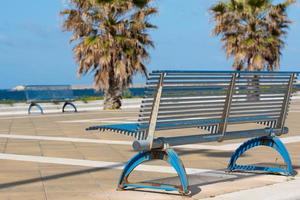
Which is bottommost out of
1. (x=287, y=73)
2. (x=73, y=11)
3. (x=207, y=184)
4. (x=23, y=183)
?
(x=23, y=183)

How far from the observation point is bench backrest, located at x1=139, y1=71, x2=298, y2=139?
22.8 feet

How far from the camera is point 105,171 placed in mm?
8609

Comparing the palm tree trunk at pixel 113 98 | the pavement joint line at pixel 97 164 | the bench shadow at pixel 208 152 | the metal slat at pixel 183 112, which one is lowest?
the pavement joint line at pixel 97 164

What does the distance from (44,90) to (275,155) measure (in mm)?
16295

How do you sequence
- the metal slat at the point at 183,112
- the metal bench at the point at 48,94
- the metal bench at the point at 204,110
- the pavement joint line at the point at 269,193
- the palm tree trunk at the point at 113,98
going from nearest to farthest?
1. the pavement joint line at the point at 269,193
2. the metal bench at the point at 204,110
3. the metal slat at the point at 183,112
4. the metal bench at the point at 48,94
5. the palm tree trunk at the point at 113,98

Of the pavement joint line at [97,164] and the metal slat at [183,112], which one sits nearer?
the metal slat at [183,112]

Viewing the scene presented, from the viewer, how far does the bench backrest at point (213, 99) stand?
22.8 ft

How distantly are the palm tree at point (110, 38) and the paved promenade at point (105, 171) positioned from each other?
11.9 metres

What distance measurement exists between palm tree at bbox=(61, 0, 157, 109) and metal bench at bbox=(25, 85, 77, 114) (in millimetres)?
1091

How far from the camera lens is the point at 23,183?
7.57 meters

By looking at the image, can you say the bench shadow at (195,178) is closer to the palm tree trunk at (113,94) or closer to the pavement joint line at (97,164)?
the pavement joint line at (97,164)

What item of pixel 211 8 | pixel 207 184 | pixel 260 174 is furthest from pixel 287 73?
pixel 211 8

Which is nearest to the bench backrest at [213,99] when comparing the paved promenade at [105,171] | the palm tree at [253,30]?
the paved promenade at [105,171]

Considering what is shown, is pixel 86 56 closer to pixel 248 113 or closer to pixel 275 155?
pixel 275 155
